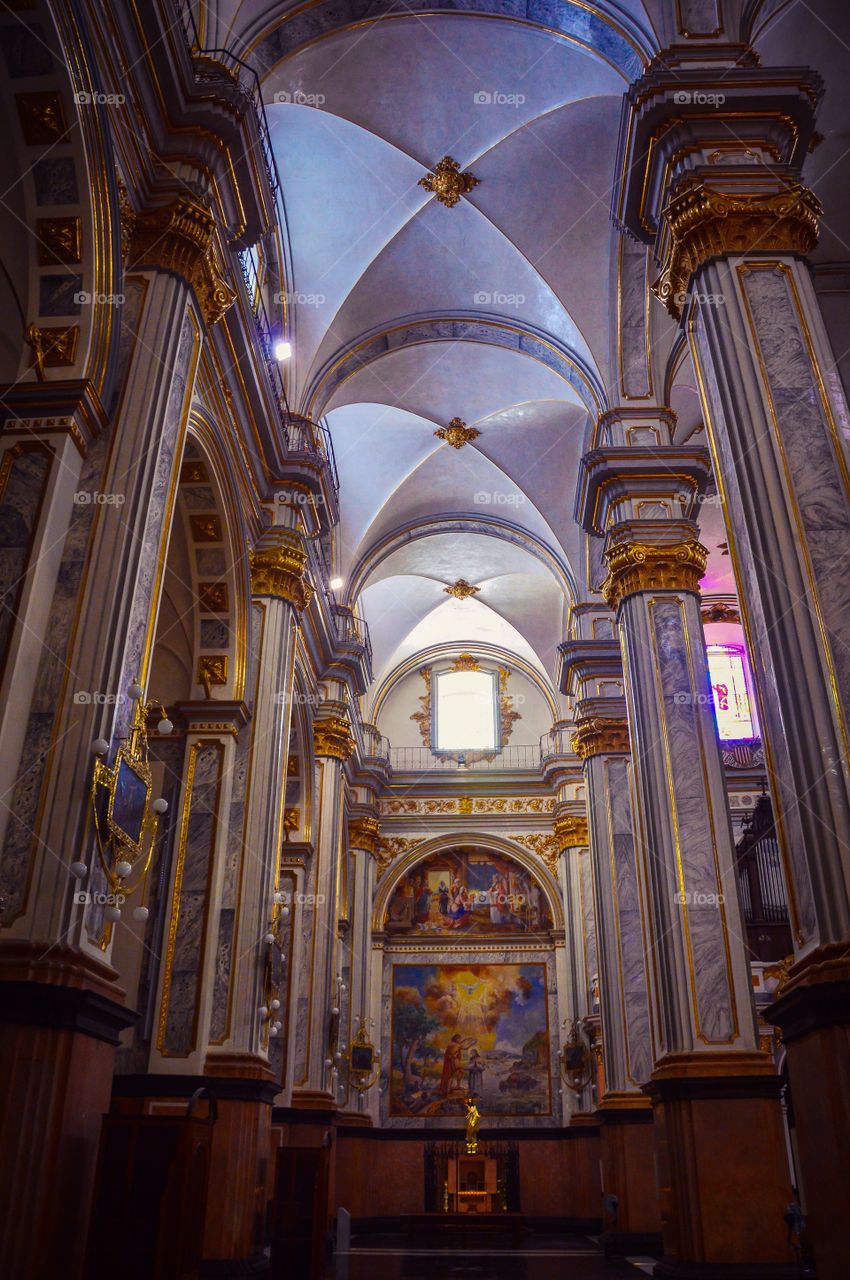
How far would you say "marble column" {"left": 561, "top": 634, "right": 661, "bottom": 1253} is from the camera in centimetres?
1331

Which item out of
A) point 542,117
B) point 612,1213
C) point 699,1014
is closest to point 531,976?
point 612,1213

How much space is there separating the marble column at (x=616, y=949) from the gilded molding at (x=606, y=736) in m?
0.02

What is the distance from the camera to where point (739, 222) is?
26.6 feet

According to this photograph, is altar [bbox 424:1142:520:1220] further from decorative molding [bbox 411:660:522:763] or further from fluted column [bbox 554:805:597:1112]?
decorative molding [bbox 411:660:522:763]

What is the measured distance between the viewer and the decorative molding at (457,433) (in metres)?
18.7

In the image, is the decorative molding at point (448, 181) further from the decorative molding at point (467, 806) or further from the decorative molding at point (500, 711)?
the decorative molding at point (467, 806)

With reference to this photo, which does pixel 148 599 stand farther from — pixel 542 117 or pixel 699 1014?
pixel 542 117

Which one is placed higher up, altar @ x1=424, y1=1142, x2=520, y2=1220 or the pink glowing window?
the pink glowing window

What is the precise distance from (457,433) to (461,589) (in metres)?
6.21

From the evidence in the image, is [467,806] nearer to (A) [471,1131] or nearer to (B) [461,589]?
(B) [461,589]

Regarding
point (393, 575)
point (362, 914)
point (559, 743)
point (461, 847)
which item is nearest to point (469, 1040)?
point (362, 914)

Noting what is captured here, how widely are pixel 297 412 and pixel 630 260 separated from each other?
4.75 m

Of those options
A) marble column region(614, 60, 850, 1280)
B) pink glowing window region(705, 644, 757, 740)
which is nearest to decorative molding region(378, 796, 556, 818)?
pink glowing window region(705, 644, 757, 740)

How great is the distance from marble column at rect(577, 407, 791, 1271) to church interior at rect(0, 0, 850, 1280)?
44mm
